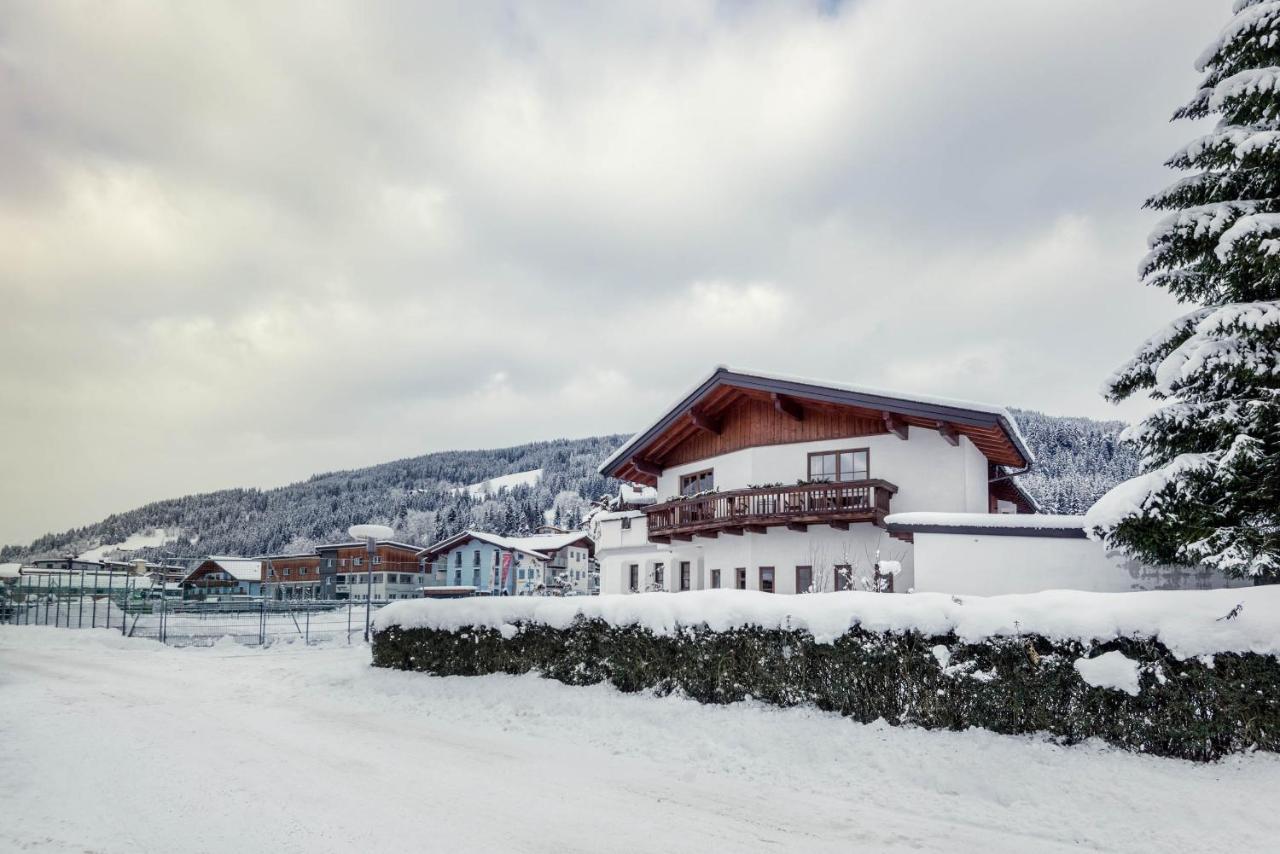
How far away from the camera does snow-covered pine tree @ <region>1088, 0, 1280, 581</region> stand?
1003cm

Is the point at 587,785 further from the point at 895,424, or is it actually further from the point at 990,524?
the point at 895,424

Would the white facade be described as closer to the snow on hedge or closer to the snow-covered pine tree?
the snow on hedge

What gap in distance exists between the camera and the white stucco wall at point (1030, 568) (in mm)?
16344

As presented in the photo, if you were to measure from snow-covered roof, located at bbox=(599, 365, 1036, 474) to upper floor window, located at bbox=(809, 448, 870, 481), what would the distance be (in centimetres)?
229

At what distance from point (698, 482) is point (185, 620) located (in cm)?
4155

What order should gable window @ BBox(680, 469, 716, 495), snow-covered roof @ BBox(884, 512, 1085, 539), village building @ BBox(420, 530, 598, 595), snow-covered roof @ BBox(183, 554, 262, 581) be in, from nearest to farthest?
snow-covered roof @ BBox(884, 512, 1085, 539) → gable window @ BBox(680, 469, 716, 495) → village building @ BBox(420, 530, 598, 595) → snow-covered roof @ BBox(183, 554, 262, 581)

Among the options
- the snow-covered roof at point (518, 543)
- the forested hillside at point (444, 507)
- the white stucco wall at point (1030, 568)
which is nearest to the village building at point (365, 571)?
the snow-covered roof at point (518, 543)

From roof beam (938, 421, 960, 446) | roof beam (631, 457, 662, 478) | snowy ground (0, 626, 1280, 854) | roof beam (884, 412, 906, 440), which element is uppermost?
roof beam (884, 412, 906, 440)

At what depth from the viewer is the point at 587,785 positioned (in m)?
8.91

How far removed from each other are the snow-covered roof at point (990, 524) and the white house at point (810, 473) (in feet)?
4.32

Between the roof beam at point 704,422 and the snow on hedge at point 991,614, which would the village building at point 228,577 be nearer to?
the roof beam at point 704,422

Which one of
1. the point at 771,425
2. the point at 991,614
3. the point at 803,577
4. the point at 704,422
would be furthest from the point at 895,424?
the point at 991,614

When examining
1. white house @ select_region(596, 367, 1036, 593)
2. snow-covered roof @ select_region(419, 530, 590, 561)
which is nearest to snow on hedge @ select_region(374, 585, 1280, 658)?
white house @ select_region(596, 367, 1036, 593)

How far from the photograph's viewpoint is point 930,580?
19.2m
